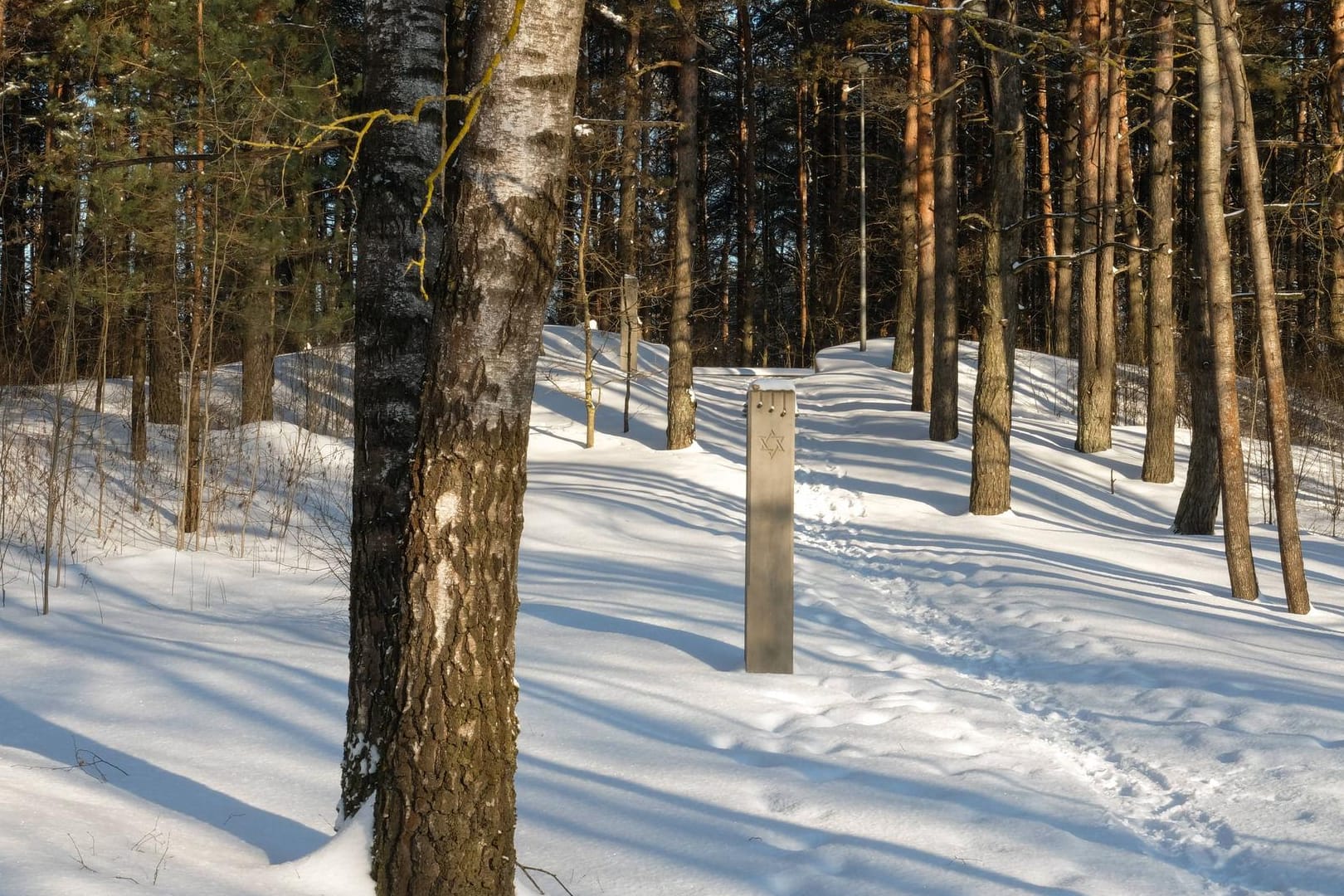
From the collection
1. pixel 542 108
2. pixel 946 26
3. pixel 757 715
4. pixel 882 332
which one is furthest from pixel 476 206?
pixel 882 332

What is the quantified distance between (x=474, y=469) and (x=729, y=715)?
Answer: 2.80m

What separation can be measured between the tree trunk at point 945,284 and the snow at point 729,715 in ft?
15.7

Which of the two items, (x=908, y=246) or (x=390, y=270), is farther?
(x=908, y=246)

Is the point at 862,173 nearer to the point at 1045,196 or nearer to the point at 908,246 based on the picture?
the point at 908,246

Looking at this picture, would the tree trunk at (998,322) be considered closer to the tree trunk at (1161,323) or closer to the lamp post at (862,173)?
the tree trunk at (1161,323)

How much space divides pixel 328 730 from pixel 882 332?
35.1 meters

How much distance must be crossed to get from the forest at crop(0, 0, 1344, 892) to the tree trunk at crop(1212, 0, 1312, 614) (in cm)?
3

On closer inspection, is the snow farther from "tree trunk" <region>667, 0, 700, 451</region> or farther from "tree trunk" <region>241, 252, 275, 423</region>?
"tree trunk" <region>667, 0, 700, 451</region>

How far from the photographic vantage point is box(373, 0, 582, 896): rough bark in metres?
2.93

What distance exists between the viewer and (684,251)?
15.1 meters

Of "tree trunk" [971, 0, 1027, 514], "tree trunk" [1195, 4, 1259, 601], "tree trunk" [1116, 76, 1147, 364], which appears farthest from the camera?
"tree trunk" [1116, 76, 1147, 364]

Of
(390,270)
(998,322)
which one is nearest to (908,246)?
(998,322)

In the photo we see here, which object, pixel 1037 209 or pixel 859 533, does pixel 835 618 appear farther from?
pixel 1037 209

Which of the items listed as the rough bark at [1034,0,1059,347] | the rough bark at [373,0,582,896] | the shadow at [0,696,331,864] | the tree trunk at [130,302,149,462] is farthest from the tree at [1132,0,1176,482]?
the tree trunk at [130,302,149,462]
